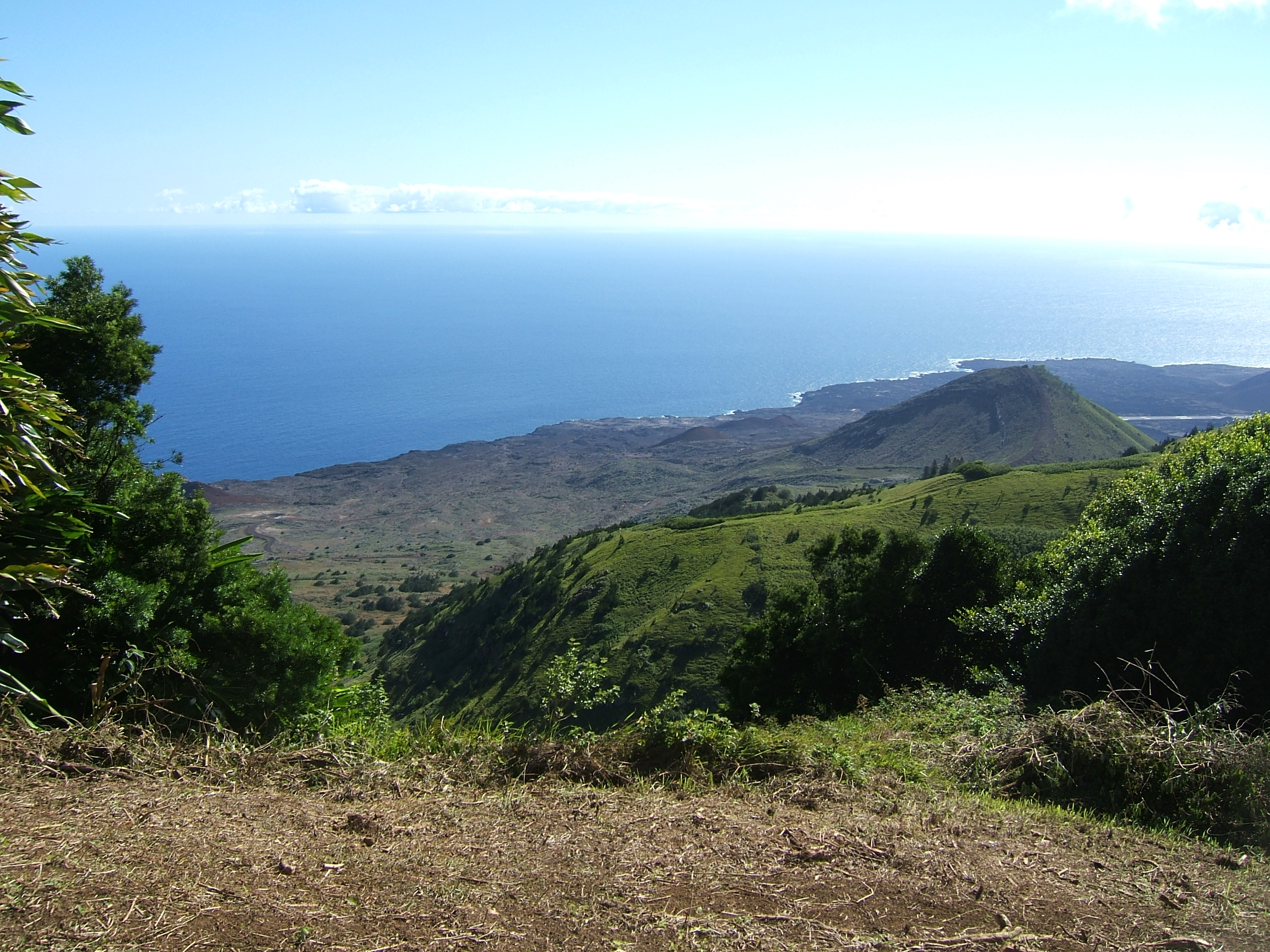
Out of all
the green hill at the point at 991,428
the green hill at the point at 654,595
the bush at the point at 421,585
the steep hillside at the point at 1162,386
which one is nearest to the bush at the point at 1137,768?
the green hill at the point at 654,595

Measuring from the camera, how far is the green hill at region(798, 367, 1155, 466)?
11156 centimetres

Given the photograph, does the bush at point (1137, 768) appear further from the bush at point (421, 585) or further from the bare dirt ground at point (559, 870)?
the bush at point (421, 585)

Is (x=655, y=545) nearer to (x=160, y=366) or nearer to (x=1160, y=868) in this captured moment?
(x=1160, y=868)

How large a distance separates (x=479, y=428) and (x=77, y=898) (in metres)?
156

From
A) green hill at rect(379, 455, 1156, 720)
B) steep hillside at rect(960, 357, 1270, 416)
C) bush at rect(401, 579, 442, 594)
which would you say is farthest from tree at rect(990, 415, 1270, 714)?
steep hillside at rect(960, 357, 1270, 416)

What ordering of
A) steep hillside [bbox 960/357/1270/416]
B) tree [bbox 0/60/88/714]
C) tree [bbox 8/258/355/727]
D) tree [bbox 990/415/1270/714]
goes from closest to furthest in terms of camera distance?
tree [bbox 0/60/88/714] → tree [bbox 8/258/355/727] → tree [bbox 990/415/1270/714] → steep hillside [bbox 960/357/1270/416]

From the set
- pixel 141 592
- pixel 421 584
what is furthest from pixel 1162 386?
pixel 141 592

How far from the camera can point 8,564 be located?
18.7 ft

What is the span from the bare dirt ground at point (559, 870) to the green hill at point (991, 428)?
114m

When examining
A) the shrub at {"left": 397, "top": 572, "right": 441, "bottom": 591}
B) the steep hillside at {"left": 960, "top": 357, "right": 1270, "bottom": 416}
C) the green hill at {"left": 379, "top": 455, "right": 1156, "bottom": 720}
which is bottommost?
the shrub at {"left": 397, "top": 572, "right": 441, "bottom": 591}

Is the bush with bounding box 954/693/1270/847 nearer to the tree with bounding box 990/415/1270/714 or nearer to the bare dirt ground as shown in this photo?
the bare dirt ground

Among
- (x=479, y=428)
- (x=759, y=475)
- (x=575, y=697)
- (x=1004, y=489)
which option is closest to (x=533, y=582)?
(x=1004, y=489)

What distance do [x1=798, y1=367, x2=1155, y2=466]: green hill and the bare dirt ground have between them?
11409 cm

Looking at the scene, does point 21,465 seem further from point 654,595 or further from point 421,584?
point 421,584
